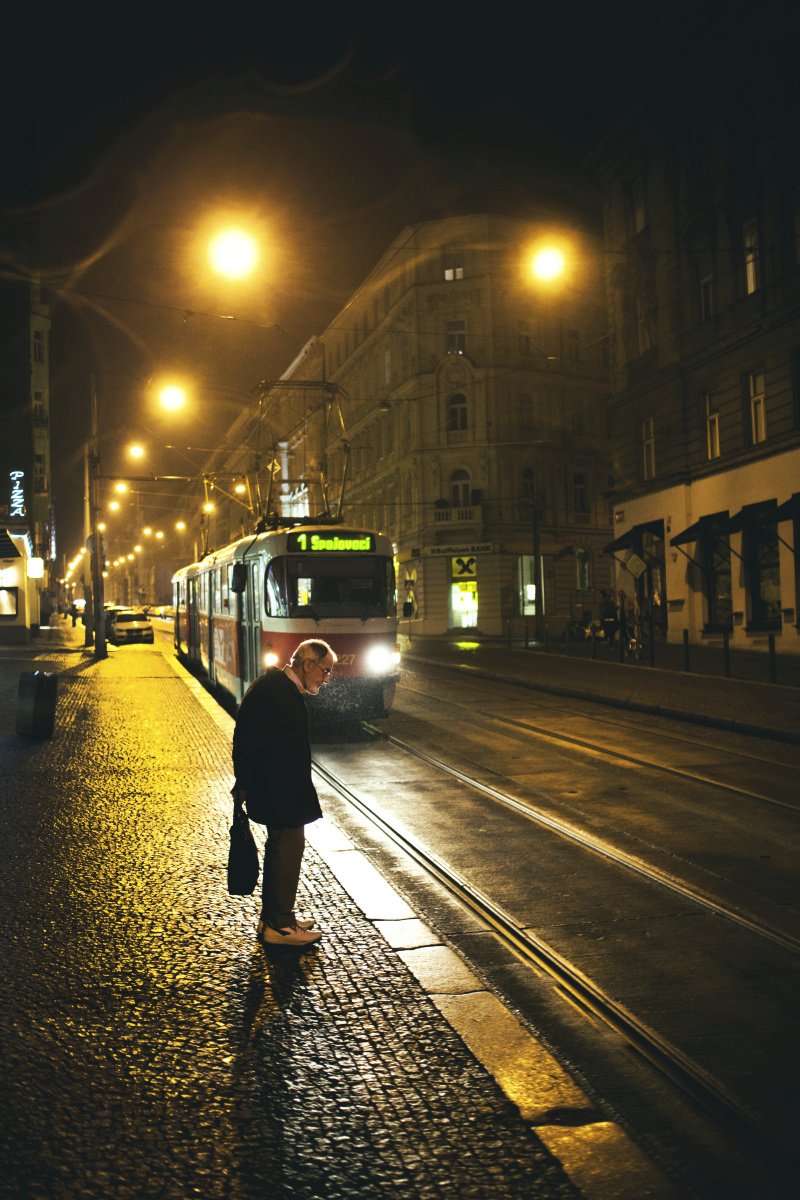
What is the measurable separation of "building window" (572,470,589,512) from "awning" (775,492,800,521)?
30.0 metres

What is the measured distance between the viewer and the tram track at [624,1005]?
3.78 meters

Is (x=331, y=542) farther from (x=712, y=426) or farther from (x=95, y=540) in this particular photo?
(x=95, y=540)

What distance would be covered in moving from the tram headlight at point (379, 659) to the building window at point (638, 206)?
1005 inches

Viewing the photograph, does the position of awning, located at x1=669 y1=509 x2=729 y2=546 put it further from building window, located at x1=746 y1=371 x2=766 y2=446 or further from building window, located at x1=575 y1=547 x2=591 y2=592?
building window, located at x1=575 y1=547 x2=591 y2=592

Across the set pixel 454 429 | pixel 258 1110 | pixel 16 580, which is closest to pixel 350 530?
pixel 258 1110

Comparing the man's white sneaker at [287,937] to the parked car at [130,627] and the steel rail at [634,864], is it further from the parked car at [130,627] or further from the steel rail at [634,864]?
the parked car at [130,627]

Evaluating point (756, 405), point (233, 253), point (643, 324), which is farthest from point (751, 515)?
point (233, 253)

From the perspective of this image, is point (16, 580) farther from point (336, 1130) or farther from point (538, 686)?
point (336, 1130)

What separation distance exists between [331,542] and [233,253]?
5.22 m

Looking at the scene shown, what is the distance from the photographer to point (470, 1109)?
3.83m

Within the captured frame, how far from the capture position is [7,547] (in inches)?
1797

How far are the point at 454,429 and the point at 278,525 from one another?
3717 centimetres

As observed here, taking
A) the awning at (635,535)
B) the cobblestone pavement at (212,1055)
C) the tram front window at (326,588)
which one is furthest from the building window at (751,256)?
the cobblestone pavement at (212,1055)

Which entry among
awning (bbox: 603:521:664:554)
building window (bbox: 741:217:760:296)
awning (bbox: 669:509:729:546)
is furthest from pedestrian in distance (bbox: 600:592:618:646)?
building window (bbox: 741:217:760:296)
